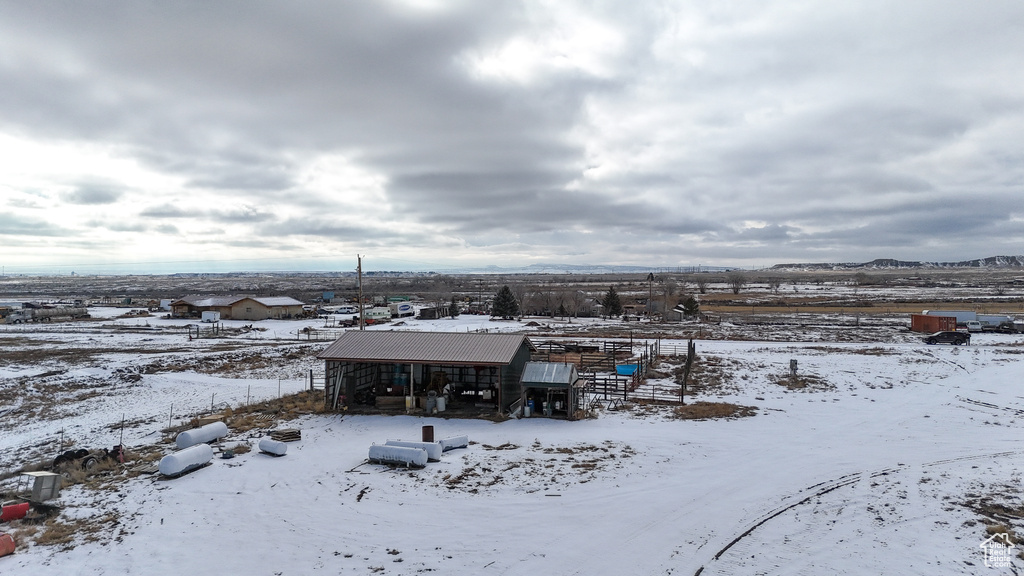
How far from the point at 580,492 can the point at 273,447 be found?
1005 centimetres

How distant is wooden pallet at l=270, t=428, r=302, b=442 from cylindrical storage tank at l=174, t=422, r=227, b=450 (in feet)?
5.66

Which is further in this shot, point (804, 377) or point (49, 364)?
point (49, 364)

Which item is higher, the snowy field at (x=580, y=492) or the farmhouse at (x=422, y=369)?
the farmhouse at (x=422, y=369)

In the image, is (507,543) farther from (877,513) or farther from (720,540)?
(877,513)

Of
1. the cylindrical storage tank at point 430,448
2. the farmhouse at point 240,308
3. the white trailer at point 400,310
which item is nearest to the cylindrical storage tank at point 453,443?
the cylindrical storage tank at point 430,448

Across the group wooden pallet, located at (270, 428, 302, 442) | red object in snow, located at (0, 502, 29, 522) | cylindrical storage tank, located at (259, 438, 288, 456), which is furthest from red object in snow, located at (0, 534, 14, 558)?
wooden pallet, located at (270, 428, 302, 442)

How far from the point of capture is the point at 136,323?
61.7 m

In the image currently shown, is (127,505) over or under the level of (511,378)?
under

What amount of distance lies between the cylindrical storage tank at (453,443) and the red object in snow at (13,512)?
10.6 metres

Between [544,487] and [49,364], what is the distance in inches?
1480

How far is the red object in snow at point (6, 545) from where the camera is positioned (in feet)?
36.6

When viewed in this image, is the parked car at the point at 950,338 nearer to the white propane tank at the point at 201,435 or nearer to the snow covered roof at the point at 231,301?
the white propane tank at the point at 201,435

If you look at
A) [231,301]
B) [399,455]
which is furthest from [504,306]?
[399,455]

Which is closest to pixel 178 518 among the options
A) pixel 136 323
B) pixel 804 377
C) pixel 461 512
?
pixel 461 512
